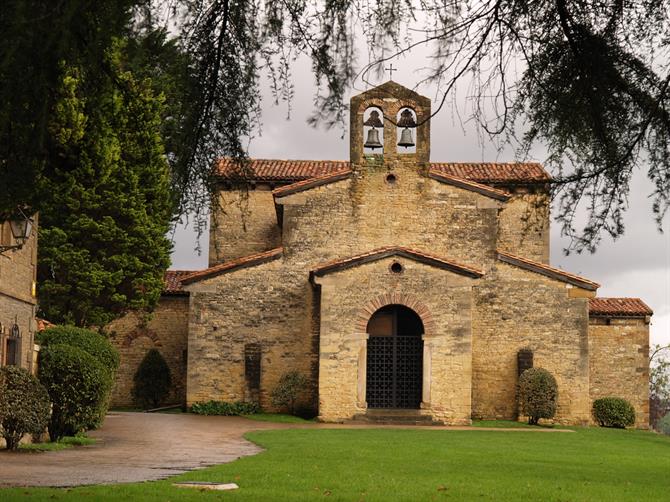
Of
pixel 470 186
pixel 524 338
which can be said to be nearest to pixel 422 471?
pixel 524 338

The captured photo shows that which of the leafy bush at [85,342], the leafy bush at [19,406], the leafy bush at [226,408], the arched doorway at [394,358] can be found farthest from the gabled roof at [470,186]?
the leafy bush at [19,406]

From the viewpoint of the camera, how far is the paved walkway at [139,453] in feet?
50.9

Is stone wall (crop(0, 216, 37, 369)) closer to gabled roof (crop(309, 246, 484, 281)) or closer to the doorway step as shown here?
gabled roof (crop(309, 246, 484, 281))

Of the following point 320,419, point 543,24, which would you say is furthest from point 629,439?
point 543,24

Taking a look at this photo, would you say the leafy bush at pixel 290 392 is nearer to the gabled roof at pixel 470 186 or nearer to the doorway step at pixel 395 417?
the doorway step at pixel 395 417

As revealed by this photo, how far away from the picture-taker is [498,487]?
15.1 m

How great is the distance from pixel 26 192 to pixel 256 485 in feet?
24.2

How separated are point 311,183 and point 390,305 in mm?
5127

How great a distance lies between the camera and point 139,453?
20062 mm

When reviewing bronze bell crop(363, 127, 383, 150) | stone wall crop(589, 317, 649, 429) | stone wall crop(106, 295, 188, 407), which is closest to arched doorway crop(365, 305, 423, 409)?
bronze bell crop(363, 127, 383, 150)

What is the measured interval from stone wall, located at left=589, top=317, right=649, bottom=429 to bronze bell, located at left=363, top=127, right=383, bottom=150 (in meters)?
10.3

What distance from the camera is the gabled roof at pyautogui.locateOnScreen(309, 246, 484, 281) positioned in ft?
104

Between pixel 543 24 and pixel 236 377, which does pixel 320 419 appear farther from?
pixel 543 24

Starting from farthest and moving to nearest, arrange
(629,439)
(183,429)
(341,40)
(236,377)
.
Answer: (236,377) < (629,439) < (183,429) < (341,40)
